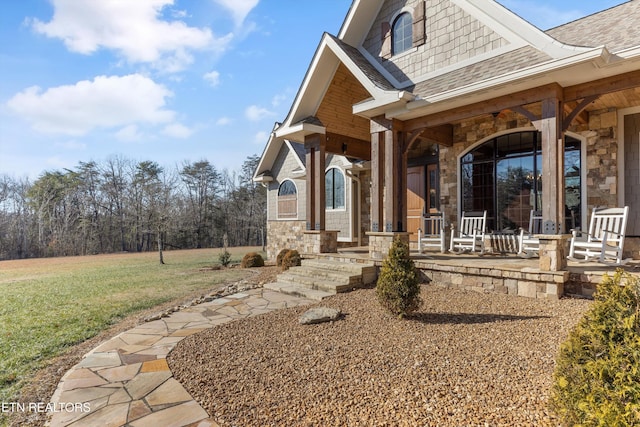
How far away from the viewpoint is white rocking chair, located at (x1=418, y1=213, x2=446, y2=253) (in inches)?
289

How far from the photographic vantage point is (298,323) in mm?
4137

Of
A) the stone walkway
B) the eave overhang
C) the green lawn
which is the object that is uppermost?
the eave overhang

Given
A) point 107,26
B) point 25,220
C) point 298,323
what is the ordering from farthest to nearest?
point 25,220
point 107,26
point 298,323

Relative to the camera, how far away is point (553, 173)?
15.6ft

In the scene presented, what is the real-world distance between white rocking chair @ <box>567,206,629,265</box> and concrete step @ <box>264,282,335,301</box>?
392 cm

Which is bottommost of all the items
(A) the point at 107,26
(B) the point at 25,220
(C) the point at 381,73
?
(B) the point at 25,220

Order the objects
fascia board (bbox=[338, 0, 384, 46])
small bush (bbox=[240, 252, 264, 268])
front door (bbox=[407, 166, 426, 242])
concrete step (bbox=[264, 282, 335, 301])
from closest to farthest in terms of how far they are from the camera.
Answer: concrete step (bbox=[264, 282, 335, 301]), fascia board (bbox=[338, 0, 384, 46]), front door (bbox=[407, 166, 426, 242]), small bush (bbox=[240, 252, 264, 268])

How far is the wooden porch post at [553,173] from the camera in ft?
15.5

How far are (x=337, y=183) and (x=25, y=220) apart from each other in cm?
2060

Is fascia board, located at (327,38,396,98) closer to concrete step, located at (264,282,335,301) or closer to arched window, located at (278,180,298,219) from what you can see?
concrete step, located at (264,282,335,301)

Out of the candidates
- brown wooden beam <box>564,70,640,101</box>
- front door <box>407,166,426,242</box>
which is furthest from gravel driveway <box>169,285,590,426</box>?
front door <box>407,166,426,242</box>

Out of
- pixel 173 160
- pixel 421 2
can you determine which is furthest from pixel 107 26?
pixel 173 160

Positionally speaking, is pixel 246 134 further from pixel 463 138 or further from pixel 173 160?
pixel 463 138

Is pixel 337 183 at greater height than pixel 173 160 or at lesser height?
lesser
